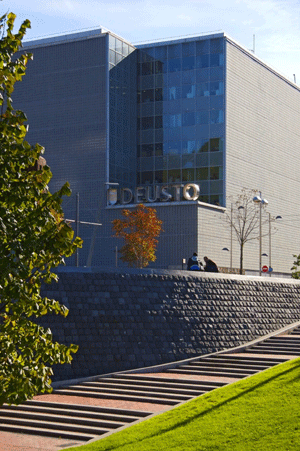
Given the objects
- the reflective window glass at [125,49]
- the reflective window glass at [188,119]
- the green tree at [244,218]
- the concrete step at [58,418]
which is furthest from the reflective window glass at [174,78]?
the concrete step at [58,418]

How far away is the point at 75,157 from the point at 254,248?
1797 cm

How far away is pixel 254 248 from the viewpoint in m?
62.6

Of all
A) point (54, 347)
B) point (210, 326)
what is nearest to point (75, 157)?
point (210, 326)

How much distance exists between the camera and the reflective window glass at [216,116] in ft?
196

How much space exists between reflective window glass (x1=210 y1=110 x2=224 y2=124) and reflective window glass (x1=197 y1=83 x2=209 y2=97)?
6.14 feet

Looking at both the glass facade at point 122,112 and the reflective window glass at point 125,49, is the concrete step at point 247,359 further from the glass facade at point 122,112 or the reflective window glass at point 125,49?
the reflective window glass at point 125,49

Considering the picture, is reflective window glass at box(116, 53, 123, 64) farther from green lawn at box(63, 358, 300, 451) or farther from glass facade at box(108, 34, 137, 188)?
green lawn at box(63, 358, 300, 451)

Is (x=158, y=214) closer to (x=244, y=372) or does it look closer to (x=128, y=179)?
(x=128, y=179)

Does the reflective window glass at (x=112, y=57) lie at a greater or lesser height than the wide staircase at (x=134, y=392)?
greater

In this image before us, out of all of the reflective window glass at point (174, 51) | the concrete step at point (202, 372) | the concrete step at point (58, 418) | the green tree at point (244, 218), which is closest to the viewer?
the concrete step at point (58, 418)

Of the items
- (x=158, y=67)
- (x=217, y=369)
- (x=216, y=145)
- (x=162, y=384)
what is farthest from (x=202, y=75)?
(x=162, y=384)

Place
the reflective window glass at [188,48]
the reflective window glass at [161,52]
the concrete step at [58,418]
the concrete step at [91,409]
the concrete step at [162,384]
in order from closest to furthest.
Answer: the concrete step at [58,418] < the concrete step at [91,409] < the concrete step at [162,384] < the reflective window glass at [188,48] < the reflective window glass at [161,52]

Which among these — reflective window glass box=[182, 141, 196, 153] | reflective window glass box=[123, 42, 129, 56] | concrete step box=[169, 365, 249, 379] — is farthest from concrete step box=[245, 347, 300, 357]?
reflective window glass box=[123, 42, 129, 56]

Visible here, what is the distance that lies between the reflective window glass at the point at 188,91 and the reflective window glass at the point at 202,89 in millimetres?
414
